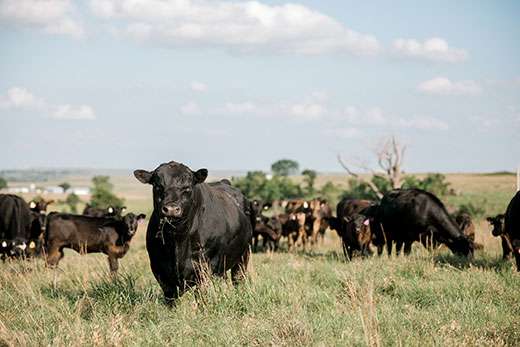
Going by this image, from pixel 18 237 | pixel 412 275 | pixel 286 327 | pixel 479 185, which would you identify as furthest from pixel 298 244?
pixel 479 185

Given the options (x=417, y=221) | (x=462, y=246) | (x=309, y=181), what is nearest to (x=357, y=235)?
(x=417, y=221)

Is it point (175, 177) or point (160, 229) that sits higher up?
point (175, 177)

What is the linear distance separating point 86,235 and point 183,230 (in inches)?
330

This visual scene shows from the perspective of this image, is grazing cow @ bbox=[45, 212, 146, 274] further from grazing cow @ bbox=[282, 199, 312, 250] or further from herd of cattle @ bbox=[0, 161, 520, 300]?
grazing cow @ bbox=[282, 199, 312, 250]

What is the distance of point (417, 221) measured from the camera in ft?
50.4

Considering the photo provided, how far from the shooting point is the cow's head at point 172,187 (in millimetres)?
7398

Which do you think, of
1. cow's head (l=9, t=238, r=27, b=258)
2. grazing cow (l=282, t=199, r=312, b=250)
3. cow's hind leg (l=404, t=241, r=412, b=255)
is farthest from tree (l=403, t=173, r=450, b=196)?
cow's head (l=9, t=238, r=27, b=258)

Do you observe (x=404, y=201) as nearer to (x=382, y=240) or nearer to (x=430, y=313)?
(x=382, y=240)

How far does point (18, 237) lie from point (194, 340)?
12214 mm

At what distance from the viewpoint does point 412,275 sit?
10422mm

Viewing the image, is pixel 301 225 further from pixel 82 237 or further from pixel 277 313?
pixel 277 313

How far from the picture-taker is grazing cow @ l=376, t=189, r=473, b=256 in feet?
49.1

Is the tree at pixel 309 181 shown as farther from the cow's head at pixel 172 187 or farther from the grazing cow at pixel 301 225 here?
the cow's head at pixel 172 187

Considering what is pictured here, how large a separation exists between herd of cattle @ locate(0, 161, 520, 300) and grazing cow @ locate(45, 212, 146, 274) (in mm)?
22
